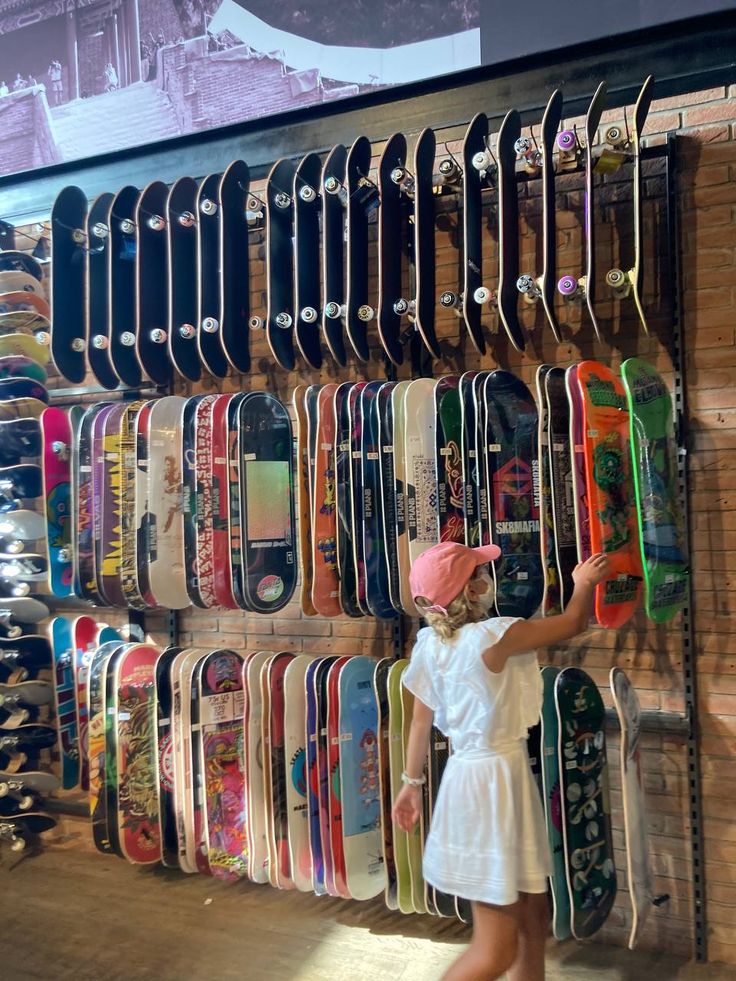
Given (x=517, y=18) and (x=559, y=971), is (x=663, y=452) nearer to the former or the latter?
(x=559, y=971)

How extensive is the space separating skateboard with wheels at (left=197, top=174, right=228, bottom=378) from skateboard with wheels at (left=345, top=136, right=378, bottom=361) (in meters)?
0.48

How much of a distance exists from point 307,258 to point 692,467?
4.65ft

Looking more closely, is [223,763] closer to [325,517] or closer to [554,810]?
[325,517]

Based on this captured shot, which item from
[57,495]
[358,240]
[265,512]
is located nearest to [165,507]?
[265,512]

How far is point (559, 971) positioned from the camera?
2.15 m

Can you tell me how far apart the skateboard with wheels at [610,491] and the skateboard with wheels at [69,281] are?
1876mm

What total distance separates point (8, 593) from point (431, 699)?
1.95m

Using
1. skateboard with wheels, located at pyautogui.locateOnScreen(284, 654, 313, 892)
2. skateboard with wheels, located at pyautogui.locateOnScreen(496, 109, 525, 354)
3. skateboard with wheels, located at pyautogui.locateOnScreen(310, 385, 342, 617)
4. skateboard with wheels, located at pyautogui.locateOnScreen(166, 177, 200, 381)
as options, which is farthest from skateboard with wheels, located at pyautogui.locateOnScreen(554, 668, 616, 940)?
skateboard with wheels, located at pyautogui.locateOnScreen(166, 177, 200, 381)

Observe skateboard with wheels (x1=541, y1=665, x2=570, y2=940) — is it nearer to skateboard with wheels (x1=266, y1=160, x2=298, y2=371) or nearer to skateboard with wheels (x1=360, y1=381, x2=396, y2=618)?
skateboard with wheels (x1=360, y1=381, x2=396, y2=618)

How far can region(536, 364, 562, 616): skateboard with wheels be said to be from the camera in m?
2.01

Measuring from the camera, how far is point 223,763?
255cm

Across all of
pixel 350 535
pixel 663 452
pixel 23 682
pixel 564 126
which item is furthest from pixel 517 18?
pixel 23 682

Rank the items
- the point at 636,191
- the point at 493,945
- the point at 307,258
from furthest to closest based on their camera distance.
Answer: the point at 307,258 → the point at 636,191 → the point at 493,945

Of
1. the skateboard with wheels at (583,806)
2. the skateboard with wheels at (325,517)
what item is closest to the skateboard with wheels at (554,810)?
the skateboard with wheels at (583,806)
